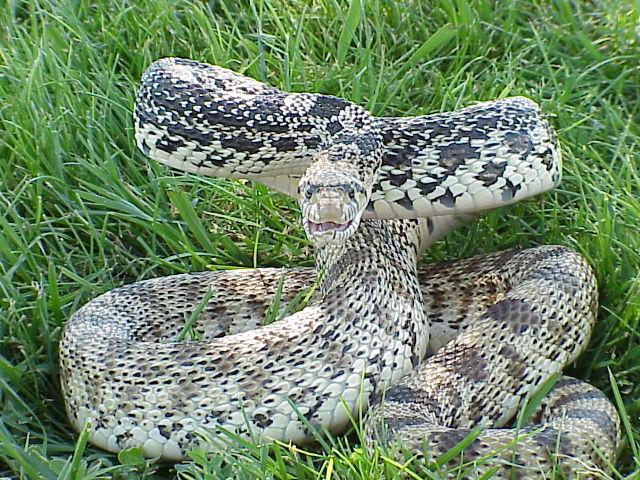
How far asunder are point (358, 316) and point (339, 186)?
0.52 meters

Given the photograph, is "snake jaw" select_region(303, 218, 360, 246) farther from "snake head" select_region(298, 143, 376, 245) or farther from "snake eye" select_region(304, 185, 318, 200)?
"snake eye" select_region(304, 185, 318, 200)

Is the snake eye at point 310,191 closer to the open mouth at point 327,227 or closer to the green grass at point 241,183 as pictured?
the open mouth at point 327,227

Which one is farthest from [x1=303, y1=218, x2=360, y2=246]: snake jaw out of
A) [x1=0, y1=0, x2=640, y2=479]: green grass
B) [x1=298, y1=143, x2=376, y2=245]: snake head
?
[x1=0, y1=0, x2=640, y2=479]: green grass

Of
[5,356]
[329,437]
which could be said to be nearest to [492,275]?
[329,437]

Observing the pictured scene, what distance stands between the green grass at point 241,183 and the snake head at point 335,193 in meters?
0.76

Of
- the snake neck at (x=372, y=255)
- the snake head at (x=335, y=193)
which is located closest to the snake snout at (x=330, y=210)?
the snake head at (x=335, y=193)

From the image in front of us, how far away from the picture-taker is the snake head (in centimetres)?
465

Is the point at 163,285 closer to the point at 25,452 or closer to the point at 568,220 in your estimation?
the point at 25,452

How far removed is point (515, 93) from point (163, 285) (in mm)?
2100

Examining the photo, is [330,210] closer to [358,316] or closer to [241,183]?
[358,316]

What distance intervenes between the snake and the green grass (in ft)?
0.53

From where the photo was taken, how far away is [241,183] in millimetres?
5918

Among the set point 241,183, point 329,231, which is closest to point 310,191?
point 329,231

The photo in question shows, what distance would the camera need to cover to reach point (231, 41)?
655 cm
